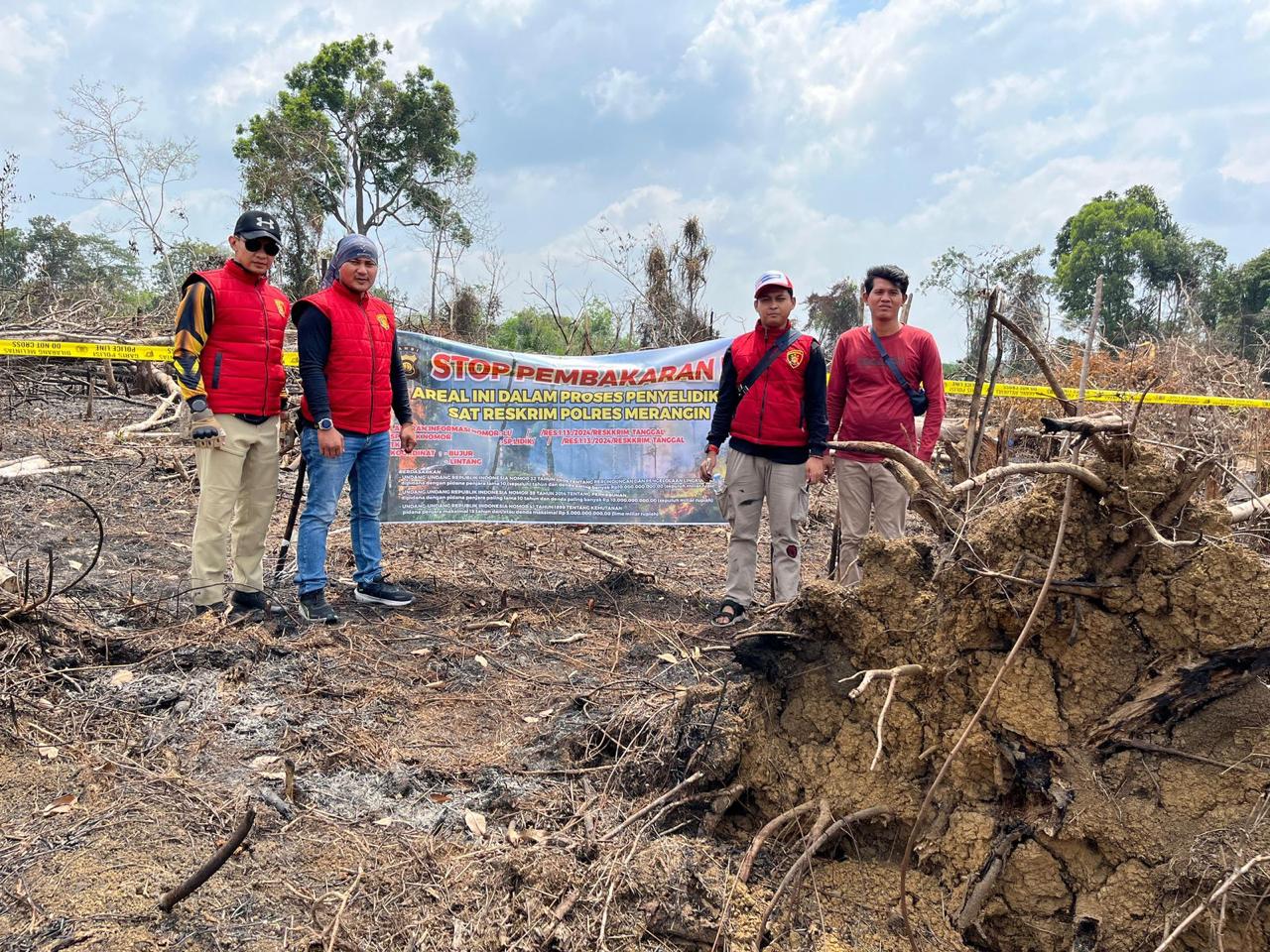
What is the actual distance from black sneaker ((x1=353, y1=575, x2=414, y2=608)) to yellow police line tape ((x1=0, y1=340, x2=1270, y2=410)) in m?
3.45

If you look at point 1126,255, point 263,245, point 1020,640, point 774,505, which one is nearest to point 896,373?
point 774,505

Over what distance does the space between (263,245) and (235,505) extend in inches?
52.7

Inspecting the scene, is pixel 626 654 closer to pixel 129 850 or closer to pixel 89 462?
pixel 129 850

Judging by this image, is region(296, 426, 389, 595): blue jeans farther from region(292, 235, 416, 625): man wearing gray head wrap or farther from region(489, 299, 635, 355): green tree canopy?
region(489, 299, 635, 355): green tree canopy

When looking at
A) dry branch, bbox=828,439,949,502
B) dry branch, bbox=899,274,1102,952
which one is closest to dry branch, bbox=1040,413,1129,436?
dry branch, bbox=899,274,1102,952

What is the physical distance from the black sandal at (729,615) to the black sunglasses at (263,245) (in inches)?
117

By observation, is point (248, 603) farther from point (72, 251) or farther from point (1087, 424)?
point (72, 251)

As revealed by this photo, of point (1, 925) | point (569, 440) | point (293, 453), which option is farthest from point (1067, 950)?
point (293, 453)

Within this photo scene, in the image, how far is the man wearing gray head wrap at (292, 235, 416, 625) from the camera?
4242 millimetres

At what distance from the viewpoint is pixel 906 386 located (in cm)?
406

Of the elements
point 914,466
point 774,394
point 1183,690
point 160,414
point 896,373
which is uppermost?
point 896,373

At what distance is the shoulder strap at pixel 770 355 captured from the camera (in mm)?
4191

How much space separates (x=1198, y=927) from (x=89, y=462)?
353 inches

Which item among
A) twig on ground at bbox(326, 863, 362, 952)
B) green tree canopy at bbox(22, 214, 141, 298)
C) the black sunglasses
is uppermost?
green tree canopy at bbox(22, 214, 141, 298)
